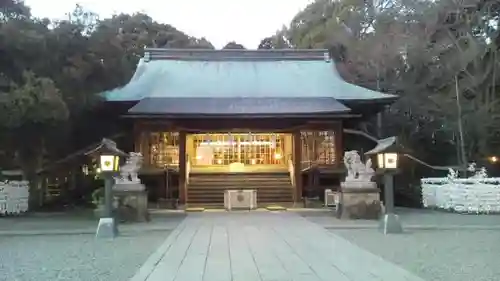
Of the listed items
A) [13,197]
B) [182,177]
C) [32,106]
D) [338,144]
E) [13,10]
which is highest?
[13,10]

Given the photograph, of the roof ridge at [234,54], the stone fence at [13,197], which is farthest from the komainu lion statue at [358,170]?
the stone fence at [13,197]

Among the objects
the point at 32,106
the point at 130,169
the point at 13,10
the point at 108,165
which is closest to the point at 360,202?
the point at 130,169

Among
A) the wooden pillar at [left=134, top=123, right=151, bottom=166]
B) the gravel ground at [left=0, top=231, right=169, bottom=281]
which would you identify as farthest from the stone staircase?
the gravel ground at [left=0, top=231, right=169, bottom=281]

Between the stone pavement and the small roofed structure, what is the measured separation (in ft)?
19.1

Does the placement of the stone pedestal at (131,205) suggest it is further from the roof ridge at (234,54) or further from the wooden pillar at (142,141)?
the roof ridge at (234,54)

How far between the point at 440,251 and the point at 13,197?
12.5m

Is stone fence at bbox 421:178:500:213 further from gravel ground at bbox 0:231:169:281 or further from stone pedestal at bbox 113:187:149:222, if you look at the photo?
gravel ground at bbox 0:231:169:281

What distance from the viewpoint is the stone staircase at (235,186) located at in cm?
1856

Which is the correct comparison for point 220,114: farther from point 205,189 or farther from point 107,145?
point 107,145

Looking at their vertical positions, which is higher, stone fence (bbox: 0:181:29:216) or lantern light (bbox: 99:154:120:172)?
lantern light (bbox: 99:154:120:172)

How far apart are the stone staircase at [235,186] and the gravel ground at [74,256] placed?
7.21 meters

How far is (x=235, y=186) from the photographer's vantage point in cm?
1923

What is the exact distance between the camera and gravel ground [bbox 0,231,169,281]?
686 centimetres

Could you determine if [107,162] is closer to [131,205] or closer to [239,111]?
[131,205]
